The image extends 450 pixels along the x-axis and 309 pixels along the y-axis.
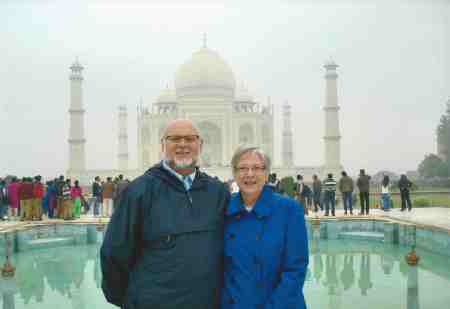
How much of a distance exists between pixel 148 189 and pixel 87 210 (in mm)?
11456

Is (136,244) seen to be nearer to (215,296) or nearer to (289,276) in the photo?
(215,296)

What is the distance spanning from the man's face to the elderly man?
8 cm

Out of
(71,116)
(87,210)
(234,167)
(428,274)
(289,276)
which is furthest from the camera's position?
(71,116)

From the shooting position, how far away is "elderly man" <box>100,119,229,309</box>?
1846 millimetres

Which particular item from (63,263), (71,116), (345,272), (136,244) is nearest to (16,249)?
(63,263)

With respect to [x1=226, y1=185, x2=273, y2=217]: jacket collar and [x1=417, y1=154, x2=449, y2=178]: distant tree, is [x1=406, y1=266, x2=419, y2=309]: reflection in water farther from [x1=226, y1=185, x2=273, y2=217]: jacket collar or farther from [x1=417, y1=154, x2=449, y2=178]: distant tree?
[x1=417, y1=154, x2=449, y2=178]: distant tree

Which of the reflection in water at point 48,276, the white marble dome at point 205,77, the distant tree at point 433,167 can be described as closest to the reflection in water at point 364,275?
the reflection in water at point 48,276

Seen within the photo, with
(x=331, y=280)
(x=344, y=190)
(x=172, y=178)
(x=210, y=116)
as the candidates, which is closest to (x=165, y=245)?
(x=172, y=178)

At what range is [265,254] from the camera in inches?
72.9

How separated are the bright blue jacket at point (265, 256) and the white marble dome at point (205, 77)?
26.8m

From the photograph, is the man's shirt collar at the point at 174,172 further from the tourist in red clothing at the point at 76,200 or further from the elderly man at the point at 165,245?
the tourist in red clothing at the point at 76,200

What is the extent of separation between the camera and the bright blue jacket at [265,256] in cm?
185

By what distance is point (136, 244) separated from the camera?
75.1 inches

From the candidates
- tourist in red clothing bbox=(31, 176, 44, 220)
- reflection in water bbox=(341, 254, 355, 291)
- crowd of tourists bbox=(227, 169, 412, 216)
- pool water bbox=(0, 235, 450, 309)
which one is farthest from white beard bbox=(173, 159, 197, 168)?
tourist in red clothing bbox=(31, 176, 44, 220)
